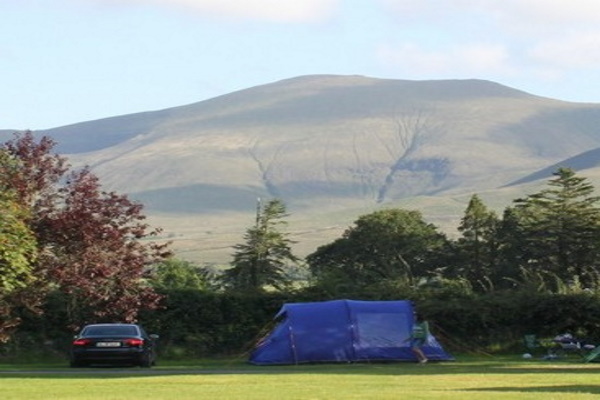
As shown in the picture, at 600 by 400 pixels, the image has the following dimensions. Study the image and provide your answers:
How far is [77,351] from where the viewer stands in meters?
36.5

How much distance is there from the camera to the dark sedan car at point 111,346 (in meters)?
36.1

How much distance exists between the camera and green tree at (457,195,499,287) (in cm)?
9194

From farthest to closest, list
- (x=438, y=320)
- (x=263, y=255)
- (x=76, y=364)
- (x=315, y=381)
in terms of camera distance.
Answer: (x=263, y=255), (x=438, y=320), (x=76, y=364), (x=315, y=381)

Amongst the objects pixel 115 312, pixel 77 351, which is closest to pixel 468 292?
pixel 115 312

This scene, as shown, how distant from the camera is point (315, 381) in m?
29.3

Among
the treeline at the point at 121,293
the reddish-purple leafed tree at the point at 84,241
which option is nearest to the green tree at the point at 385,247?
the treeline at the point at 121,293

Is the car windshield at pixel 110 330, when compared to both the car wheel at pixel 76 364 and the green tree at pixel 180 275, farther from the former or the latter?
the green tree at pixel 180 275

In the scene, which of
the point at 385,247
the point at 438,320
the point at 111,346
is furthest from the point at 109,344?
the point at 385,247

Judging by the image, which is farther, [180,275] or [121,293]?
[180,275]

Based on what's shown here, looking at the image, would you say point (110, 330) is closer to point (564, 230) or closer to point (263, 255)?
point (263, 255)

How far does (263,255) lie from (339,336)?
141 ft

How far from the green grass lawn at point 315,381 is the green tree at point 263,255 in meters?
40.9

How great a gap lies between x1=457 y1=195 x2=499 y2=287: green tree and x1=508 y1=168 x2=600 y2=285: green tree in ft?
11.7

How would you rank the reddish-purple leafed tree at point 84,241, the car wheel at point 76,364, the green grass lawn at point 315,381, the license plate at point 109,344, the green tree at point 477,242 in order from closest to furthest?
1. the green grass lawn at point 315,381
2. the license plate at point 109,344
3. the car wheel at point 76,364
4. the reddish-purple leafed tree at point 84,241
5. the green tree at point 477,242
